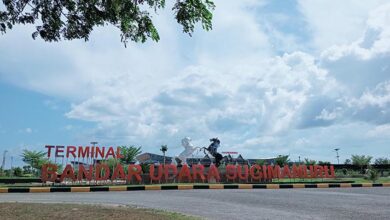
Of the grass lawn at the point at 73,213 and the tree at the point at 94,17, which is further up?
the tree at the point at 94,17

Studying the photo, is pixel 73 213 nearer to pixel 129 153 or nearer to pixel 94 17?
pixel 94 17

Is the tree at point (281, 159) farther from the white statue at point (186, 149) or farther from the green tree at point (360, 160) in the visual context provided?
the white statue at point (186, 149)

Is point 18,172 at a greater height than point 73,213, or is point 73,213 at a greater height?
point 18,172

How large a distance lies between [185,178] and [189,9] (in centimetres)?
1915

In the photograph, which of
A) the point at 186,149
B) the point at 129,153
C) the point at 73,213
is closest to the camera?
the point at 73,213

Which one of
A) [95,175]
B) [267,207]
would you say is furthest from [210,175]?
[267,207]

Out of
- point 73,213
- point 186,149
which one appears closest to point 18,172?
point 186,149

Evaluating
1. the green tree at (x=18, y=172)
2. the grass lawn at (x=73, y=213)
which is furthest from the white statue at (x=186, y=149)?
the green tree at (x=18, y=172)

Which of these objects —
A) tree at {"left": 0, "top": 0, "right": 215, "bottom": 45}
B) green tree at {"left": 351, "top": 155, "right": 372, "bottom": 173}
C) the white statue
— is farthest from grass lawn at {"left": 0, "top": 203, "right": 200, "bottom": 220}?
green tree at {"left": 351, "top": 155, "right": 372, "bottom": 173}

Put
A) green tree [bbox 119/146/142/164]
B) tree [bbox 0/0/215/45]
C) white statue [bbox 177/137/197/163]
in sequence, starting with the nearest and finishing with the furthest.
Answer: tree [bbox 0/0/215/45], white statue [bbox 177/137/197/163], green tree [bbox 119/146/142/164]

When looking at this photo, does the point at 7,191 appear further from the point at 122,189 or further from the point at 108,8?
the point at 108,8

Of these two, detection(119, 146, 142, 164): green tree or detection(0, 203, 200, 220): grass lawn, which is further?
detection(119, 146, 142, 164): green tree

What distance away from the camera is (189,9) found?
707 centimetres

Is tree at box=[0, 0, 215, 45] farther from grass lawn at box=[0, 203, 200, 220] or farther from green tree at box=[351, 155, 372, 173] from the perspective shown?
green tree at box=[351, 155, 372, 173]
